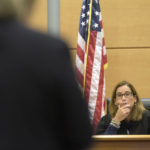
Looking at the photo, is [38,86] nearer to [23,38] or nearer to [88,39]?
[23,38]

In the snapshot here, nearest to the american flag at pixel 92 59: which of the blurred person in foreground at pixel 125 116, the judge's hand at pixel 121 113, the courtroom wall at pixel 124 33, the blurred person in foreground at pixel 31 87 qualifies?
the courtroom wall at pixel 124 33

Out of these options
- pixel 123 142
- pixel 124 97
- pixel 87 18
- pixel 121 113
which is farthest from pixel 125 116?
pixel 87 18

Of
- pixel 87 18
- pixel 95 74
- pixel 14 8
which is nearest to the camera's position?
pixel 14 8

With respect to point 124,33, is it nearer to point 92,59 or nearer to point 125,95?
point 92,59

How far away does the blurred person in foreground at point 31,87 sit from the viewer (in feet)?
2.68

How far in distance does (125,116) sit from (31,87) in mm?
2792

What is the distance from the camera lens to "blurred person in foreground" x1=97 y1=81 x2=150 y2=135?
3.54m

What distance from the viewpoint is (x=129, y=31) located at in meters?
5.08

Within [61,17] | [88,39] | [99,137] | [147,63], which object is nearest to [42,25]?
[61,17]

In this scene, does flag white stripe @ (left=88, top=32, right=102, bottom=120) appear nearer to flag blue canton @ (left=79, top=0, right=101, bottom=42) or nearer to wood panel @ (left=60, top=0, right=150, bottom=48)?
flag blue canton @ (left=79, top=0, right=101, bottom=42)

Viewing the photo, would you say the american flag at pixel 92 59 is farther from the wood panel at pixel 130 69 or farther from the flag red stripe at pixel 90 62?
the wood panel at pixel 130 69

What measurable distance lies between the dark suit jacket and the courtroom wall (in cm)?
421

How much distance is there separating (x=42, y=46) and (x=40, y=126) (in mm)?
148

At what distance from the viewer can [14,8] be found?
818 mm
